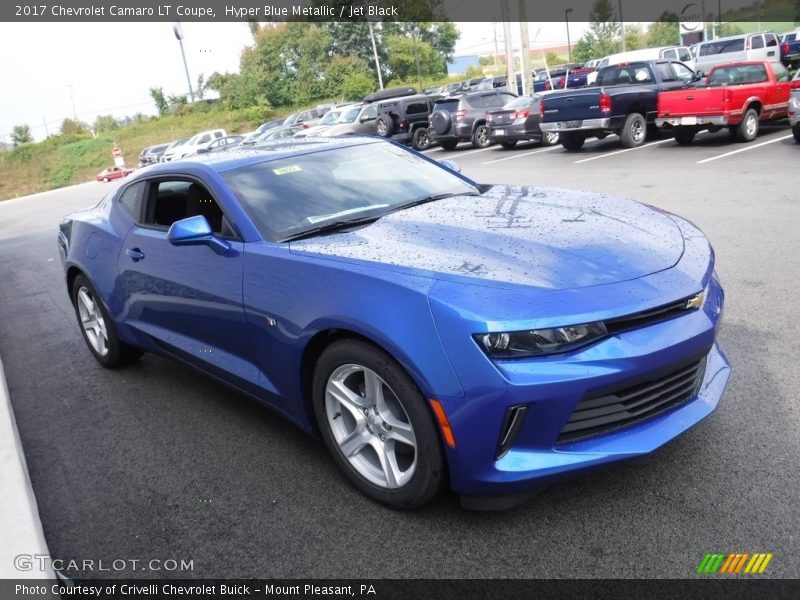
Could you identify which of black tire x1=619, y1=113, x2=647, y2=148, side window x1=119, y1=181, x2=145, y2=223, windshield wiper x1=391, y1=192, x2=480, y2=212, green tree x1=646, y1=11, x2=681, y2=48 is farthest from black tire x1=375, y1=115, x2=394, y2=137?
green tree x1=646, y1=11, x2=681, y2=48

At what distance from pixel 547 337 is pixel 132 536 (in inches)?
80.0

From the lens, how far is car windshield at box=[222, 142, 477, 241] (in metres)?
3.67

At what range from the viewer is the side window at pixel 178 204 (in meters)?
4.03

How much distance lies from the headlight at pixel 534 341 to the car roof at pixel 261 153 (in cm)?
213

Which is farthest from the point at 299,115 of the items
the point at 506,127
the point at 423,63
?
the point at 423,63

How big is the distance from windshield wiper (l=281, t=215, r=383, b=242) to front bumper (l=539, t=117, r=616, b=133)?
520 inches

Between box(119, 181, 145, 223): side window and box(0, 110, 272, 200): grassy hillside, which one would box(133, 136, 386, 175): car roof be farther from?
box(0, 110, 272, 200): grassy hillside

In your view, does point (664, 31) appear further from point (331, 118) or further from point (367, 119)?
point (367, 119)

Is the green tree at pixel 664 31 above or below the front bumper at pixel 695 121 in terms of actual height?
above

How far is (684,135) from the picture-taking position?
15.2 metres

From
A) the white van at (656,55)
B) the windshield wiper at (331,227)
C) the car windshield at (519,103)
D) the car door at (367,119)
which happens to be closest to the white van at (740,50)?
the white van at (656,55)

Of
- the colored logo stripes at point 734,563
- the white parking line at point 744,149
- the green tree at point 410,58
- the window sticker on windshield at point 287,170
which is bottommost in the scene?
the white parking line at point 744,149

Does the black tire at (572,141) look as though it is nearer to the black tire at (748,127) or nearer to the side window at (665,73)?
the side window at (665,73)

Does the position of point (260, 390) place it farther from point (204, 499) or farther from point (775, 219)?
point (775, 219)
